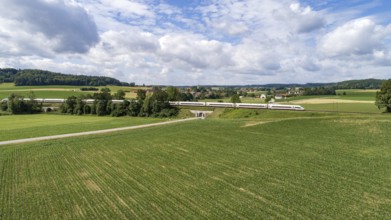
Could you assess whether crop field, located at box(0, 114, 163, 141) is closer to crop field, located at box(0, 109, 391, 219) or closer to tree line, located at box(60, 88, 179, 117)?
crop field, located at box(0, 109, 391, 219)

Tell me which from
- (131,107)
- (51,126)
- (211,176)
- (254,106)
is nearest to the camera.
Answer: (211,176)

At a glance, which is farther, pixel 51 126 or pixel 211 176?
pixel 51 126

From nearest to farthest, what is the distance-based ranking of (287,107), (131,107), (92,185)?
(92,185) → (287,107) → (131,107)

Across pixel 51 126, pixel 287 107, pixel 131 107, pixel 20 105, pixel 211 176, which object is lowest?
pixel 51 126

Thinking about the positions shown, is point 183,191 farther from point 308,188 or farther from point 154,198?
point 308,188

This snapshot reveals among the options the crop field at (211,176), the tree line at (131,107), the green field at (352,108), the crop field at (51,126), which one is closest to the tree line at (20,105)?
the tree line at (131,107)

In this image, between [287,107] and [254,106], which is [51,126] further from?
[287,107]

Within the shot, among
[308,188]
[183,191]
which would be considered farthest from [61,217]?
[308,188]

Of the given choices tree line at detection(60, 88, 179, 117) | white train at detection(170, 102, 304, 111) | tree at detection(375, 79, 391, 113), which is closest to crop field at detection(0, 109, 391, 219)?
tree at detection(375, 79, 391, 113)

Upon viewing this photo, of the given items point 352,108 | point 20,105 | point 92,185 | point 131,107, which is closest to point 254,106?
point 352,108
